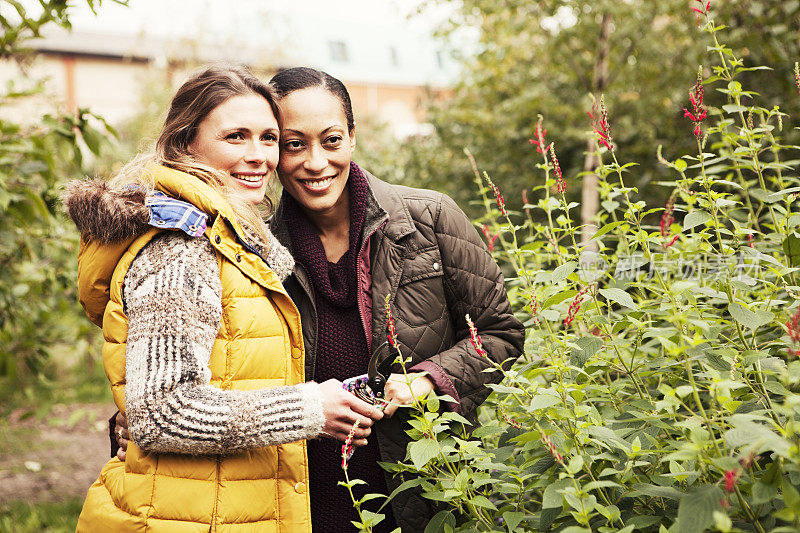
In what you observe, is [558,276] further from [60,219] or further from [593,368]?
[60,219]

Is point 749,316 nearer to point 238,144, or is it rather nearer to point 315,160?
point 315,160

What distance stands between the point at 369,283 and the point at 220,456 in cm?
72

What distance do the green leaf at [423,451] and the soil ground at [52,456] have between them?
12.1 feet

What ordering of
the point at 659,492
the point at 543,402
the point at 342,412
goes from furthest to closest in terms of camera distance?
the point at 342,412
the point at 543,402
the point at 659,492

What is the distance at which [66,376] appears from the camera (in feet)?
27.8

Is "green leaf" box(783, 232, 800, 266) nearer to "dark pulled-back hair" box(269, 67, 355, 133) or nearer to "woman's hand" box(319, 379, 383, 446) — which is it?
"woman's hand" box(319, 379, 383, 446)

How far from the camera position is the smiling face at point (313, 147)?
2.21 meters

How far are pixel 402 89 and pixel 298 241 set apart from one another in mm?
32117

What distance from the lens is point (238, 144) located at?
2051 mm

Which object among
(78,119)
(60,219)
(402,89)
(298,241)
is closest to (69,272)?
(60,219)

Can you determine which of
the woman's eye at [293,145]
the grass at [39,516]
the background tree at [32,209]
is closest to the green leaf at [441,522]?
the woman's eye at [293,145]

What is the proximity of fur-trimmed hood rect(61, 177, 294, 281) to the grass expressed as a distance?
2993 mm

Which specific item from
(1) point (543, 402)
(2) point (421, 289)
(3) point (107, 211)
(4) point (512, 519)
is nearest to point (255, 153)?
(3) point (107, 211)

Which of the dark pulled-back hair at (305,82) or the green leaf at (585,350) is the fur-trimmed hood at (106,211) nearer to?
the dark pulled-back hair at (305,82)
